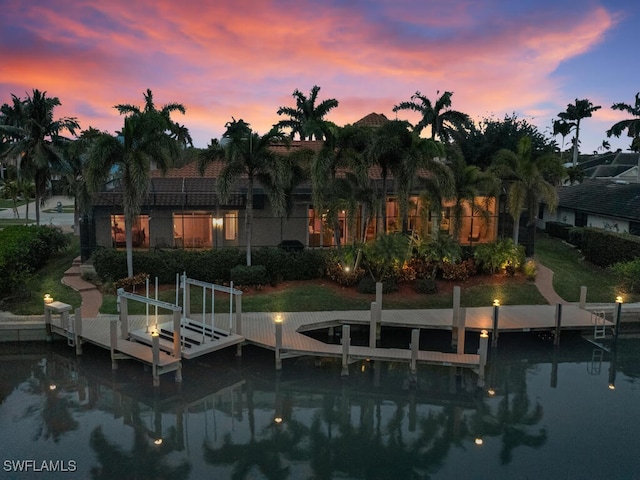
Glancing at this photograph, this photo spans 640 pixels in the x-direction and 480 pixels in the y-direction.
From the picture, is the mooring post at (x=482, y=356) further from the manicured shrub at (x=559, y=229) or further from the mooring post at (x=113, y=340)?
the manicured shrub at (x=559, y=229)

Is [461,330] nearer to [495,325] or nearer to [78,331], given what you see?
[495,325]

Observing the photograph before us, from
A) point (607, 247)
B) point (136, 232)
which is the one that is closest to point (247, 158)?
point (136, 232)

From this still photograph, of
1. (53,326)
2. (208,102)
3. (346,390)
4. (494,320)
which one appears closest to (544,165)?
(494,320)

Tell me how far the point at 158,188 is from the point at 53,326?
12.5 m

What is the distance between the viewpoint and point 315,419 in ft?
39.7

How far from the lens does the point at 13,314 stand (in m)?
17.5

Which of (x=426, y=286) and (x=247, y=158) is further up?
(x=247, y=158)

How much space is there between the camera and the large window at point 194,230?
87.4ft

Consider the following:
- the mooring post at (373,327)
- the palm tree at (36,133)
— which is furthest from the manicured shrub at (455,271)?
the palm tree at (36,133)

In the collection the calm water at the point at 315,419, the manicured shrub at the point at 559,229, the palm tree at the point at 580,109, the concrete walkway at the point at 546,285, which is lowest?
the calm water at the point at 315,419

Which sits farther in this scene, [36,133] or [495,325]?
[36,133]

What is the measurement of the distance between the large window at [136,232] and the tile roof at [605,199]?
27.1 m

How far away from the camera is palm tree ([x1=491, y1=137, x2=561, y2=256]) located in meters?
24.5

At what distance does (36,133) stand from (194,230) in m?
12.0
